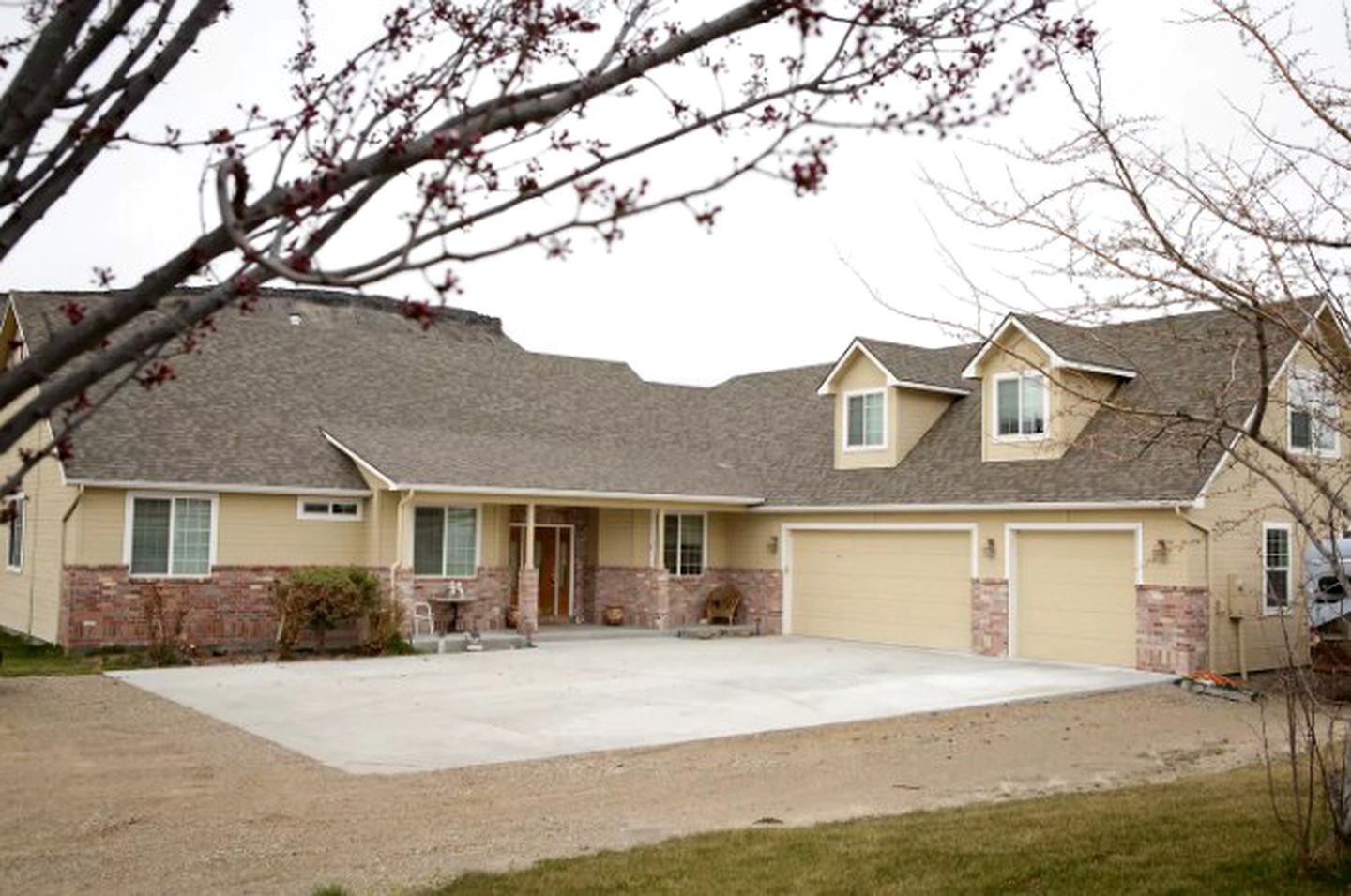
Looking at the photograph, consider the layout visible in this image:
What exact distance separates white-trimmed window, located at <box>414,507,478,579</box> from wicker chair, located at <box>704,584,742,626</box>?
534cm

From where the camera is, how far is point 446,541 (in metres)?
22.8

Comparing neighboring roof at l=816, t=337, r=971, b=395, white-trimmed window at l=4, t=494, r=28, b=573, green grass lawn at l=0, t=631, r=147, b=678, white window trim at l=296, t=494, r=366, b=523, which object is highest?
neighboring roof at l=816, t=337, r=971, b=395

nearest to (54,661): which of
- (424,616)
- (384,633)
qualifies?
(384,633)

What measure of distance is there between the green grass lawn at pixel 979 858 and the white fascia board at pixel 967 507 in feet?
32.9

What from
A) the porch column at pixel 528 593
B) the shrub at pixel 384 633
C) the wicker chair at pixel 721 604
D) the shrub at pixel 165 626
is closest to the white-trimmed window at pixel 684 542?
the wicker chair at pixel 721 604

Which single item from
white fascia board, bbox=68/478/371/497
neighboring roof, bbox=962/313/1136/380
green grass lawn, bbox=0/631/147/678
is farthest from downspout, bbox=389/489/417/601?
neighboring roof, bbox=962/313/1136/380

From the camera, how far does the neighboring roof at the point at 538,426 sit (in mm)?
19703

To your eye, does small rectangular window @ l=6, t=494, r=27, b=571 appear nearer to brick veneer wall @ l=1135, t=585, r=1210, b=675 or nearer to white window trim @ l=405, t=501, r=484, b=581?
white window trim @ l=405, t=501, r=484, b=581

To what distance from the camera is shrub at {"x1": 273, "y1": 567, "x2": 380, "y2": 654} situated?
19.5 m

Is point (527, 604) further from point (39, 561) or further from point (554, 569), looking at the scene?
point (39, 561)

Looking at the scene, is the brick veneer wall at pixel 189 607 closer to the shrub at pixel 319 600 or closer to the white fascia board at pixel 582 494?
the shrub at pixel 319 600

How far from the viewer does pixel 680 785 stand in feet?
33.6

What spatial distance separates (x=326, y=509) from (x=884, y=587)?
34.4 ft

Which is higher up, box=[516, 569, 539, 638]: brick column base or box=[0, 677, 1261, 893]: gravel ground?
box=[516, 569, 539, 638]: brick column base
